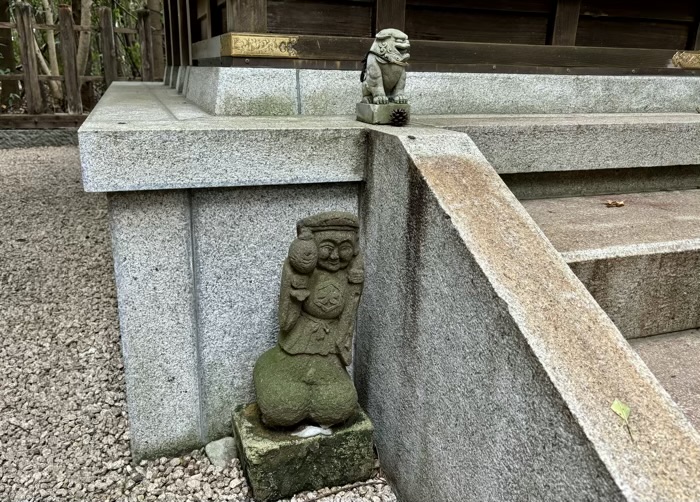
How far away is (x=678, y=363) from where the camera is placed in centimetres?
227

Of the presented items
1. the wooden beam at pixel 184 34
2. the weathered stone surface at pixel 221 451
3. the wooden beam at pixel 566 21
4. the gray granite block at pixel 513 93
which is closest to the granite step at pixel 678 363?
the weathered stone surface at pixel 221 451

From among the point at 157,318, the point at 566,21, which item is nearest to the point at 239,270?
the point at 157,318

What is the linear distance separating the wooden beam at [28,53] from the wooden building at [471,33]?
21.8 ft

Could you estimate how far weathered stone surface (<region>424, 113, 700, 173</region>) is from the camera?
2.97 metres

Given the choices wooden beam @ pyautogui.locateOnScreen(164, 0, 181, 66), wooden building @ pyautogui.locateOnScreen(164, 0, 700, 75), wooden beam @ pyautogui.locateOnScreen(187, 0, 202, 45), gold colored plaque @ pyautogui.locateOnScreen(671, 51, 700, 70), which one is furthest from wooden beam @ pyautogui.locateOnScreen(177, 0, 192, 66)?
gold colored plaque @ pyautogui.locateOnScreen(671, 51, 700, 70)

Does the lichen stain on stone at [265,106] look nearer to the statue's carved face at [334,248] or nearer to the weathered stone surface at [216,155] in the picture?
the weathered stone surface at [216,155]

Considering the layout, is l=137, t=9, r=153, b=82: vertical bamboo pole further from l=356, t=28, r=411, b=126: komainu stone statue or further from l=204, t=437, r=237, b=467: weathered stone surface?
l=204, t=437, r=237, b=467: weathered stone surface

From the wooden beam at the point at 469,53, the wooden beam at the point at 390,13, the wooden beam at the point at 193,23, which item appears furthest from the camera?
the wooden beam at the point at 193,23

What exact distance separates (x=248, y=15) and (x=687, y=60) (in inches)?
154

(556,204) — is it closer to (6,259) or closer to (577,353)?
(577,353)

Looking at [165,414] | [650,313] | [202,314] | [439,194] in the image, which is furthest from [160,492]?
[650,313]

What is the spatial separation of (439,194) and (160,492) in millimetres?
1967

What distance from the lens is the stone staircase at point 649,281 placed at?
91.7 inches

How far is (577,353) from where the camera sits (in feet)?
5.17
